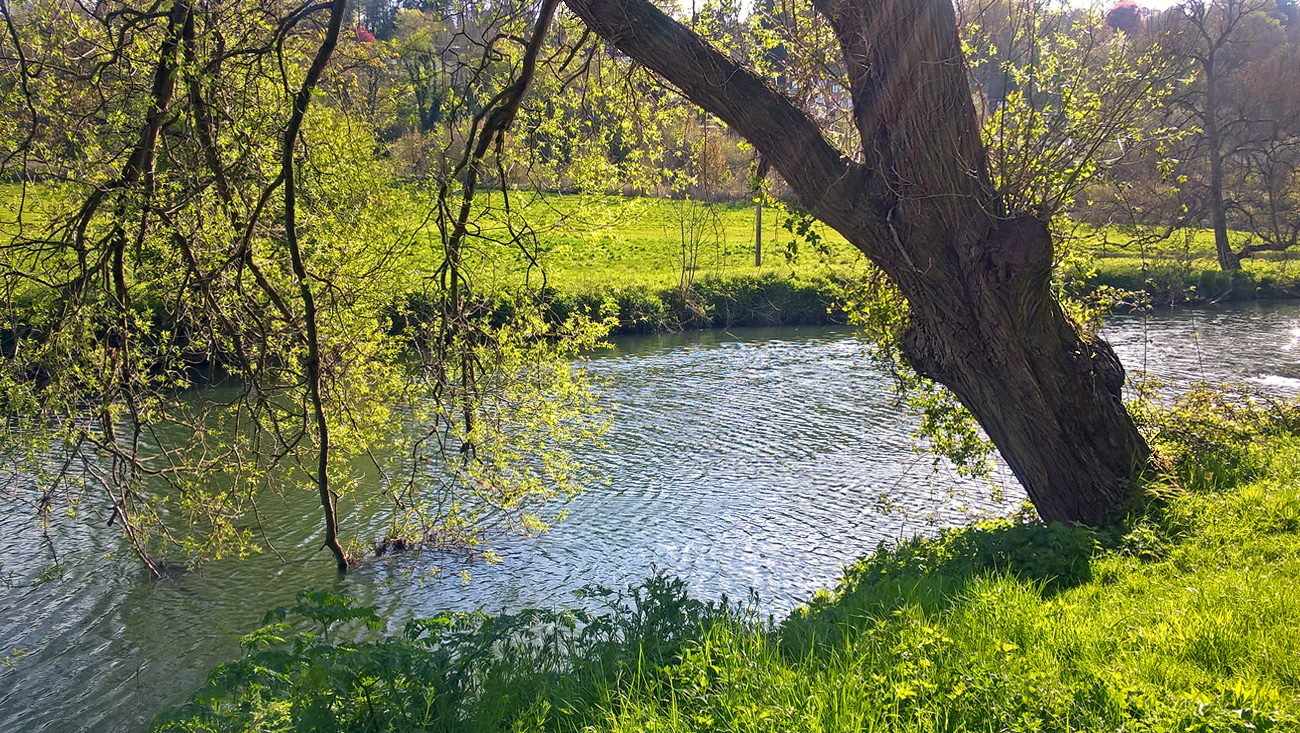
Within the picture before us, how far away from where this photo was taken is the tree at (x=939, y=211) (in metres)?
5.20

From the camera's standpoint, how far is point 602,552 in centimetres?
938

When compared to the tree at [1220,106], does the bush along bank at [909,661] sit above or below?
below

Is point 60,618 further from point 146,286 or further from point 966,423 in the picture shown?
point 966,423

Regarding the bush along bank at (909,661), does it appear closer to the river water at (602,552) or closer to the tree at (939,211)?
the tree at (939,211)

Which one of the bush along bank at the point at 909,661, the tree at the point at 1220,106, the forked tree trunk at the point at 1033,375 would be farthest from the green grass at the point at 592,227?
the tree at the point at 1220,106

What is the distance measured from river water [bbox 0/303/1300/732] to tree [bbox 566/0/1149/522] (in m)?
2.36

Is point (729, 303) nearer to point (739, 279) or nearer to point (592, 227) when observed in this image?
point (739, 279)

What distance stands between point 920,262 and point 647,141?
2883 mm

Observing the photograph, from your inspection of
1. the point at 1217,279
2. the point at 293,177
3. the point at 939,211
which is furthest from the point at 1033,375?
the point at 1217,279

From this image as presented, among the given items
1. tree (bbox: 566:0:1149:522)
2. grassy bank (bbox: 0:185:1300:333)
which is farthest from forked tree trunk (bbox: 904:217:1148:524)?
grassy bank (bbox: 0:185:1300:333)

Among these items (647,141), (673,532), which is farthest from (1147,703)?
(673,532)

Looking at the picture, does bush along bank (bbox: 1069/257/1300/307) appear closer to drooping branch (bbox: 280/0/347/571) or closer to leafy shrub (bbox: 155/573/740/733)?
drooping branch (bbox: 280/0/347/571)

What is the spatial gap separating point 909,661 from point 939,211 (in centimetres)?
300

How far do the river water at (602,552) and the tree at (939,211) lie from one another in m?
2.36
